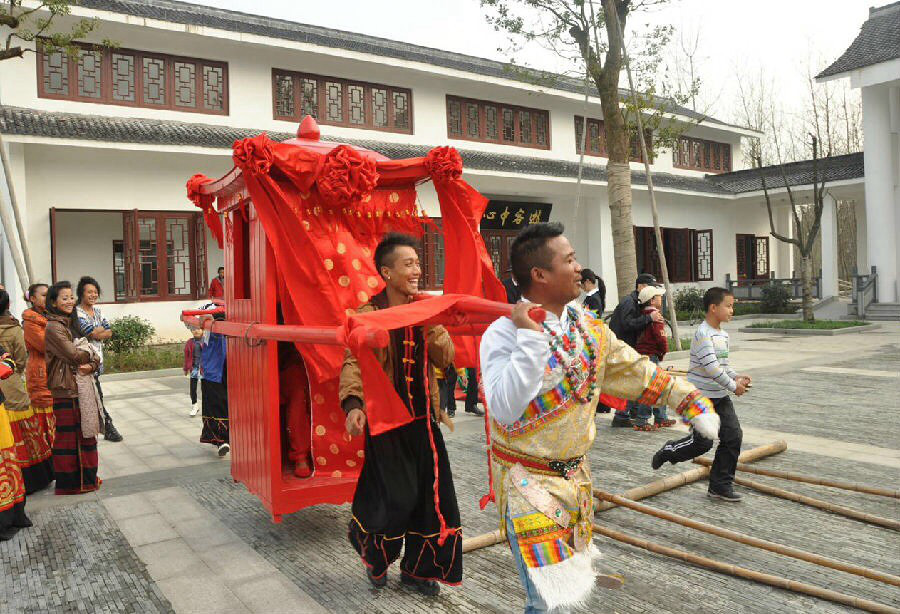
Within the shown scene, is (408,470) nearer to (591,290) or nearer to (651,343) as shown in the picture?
(651,343)

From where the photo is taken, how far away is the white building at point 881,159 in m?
18.8

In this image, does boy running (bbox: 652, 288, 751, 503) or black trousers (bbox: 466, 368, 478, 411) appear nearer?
boy running (bbox: 652, 288, 751, 503)

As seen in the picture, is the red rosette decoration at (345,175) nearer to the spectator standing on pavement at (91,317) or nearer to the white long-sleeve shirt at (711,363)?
the white long-sleeve shirt at (711,363)

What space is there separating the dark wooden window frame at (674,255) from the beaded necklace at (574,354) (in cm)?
2246

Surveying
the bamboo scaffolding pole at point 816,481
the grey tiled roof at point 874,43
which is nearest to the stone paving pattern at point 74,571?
the bamboo scaffolding pole at point 816,481

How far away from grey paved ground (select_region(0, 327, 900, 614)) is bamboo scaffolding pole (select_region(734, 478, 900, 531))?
66mm

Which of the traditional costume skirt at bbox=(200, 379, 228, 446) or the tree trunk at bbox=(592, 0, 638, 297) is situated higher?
the tree trunk at bbox=(592, 0, 638, 297)

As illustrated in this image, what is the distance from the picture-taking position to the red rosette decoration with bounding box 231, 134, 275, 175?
3873 mm

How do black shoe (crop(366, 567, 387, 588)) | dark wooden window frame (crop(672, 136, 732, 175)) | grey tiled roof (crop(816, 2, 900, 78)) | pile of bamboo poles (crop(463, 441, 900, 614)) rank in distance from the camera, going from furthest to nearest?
dark wooden window frame (crop(672, 136, 732, 175)) → grey tiled roof (crop(816, 2, 900, 78)) → black shoe (crop(366, 567, 387, 588)) → pile of bamboo poles (crop(463, 441, 900, 614))

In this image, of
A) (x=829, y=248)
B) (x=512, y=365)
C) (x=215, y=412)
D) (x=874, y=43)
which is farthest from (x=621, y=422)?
(x=874, y=43)

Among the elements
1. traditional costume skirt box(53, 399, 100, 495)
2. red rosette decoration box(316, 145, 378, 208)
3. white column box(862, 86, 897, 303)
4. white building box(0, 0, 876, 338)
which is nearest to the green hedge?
white building box(0, 0, 876, 338)

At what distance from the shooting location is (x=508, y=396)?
2.07 metres

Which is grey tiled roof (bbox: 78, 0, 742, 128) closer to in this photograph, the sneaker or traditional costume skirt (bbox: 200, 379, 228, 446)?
the sneaker

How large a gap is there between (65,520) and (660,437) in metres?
5.24
